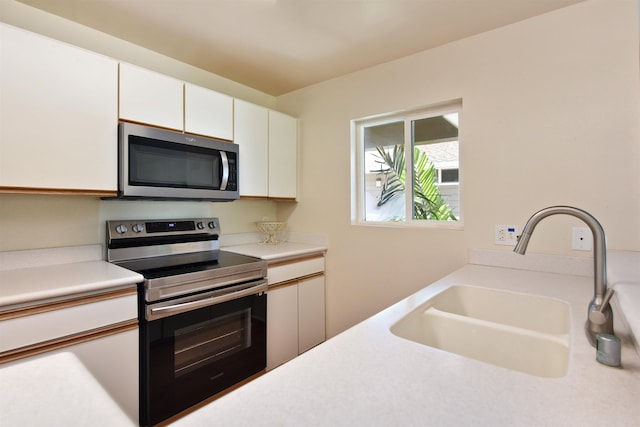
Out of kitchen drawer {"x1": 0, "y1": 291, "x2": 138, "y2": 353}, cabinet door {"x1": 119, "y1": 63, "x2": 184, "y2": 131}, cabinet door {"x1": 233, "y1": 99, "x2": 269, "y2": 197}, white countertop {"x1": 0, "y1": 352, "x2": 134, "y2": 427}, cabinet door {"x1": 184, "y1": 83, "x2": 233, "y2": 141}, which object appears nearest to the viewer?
white countertop {"x1": 0, "y1": 352, "x2": 134, "y2": 427}

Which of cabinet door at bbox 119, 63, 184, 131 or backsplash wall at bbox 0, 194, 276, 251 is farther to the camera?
cabinet door at bbox 119, 63, 184, 131

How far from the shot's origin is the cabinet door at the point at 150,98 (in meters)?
1.70

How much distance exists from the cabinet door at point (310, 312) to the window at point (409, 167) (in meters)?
0.62

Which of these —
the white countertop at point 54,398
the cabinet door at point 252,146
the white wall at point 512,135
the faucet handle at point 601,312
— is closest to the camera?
the white countertop at point 54,398

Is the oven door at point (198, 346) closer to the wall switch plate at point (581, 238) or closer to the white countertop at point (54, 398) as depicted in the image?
the white countertop at point (54, 398)

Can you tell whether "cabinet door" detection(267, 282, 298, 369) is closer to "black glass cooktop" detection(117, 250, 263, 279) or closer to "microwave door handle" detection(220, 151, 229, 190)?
"black glass cooktop" detection(117, 250, 263, 279)

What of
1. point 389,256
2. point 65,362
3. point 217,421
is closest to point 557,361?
point 217,421

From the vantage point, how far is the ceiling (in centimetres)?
160

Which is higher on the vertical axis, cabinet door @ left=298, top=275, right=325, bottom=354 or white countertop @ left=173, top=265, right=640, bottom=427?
white countertop @ left=173, top=265, right=640, bottom=427

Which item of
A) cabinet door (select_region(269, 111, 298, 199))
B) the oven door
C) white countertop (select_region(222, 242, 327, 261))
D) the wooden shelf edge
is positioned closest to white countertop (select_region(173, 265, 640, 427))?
the oven door

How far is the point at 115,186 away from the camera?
65.9 inches

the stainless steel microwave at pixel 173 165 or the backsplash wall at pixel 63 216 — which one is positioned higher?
the stainless steel microwave at pixel 173 165

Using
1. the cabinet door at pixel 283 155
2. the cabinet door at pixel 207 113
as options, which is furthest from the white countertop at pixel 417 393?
the cabinet door at pixel 283 155

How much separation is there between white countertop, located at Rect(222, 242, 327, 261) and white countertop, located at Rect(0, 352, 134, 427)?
1393 mm
